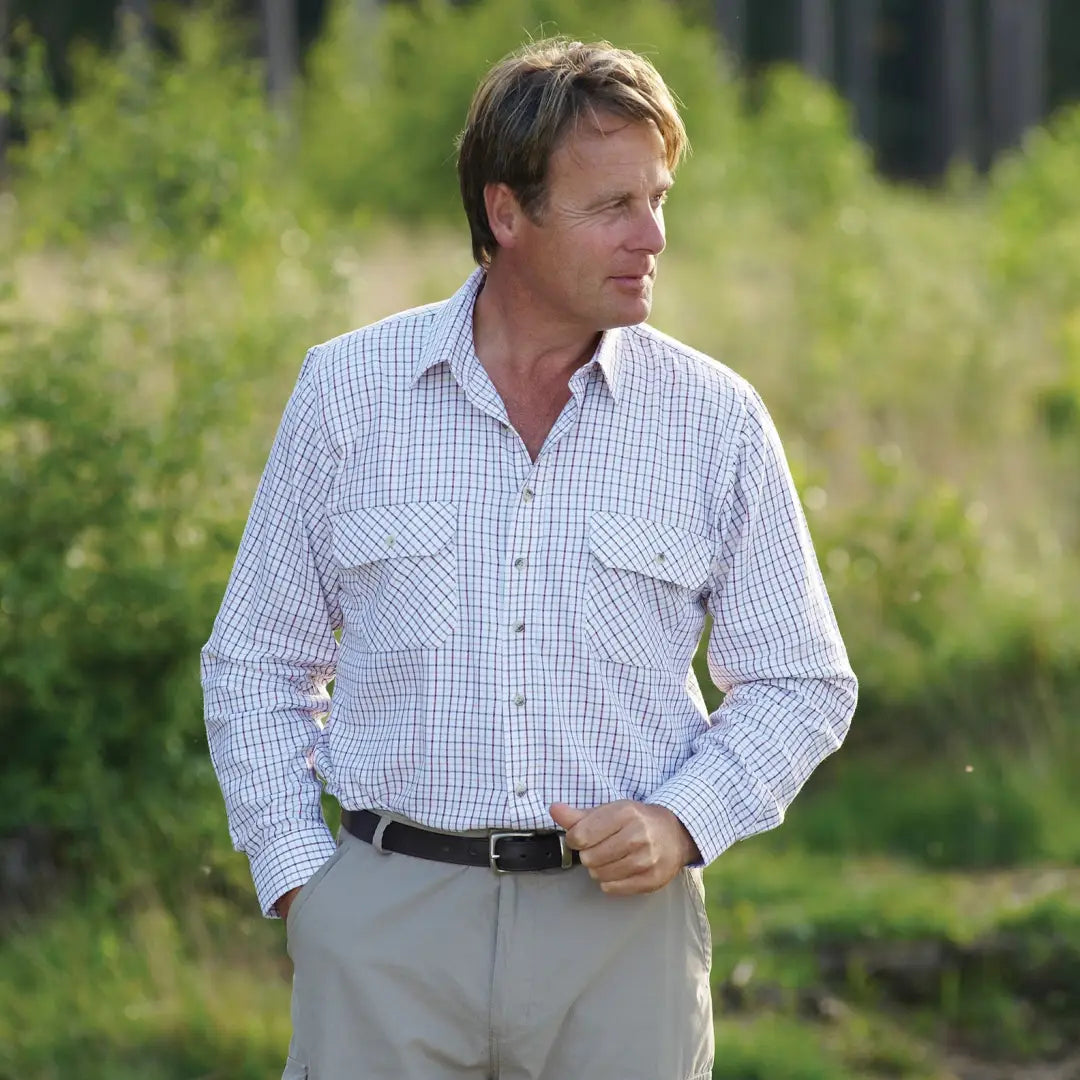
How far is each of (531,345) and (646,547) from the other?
0.36m

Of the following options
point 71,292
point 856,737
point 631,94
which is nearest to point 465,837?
point 631,94

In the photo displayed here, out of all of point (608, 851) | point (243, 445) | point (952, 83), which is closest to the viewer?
point (608, 851)

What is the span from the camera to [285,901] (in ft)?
8.55

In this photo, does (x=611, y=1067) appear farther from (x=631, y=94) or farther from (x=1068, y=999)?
(x=1068, y=999)

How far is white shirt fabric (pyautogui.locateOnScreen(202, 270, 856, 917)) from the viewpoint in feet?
8.14

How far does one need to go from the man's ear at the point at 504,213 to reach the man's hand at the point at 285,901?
950mm

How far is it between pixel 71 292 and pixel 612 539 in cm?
338

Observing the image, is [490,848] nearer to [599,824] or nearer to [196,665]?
[599,824]

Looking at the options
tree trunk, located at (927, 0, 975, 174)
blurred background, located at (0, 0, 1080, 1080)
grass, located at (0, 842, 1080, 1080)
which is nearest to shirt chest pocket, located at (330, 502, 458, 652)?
blurred background, located at (0, 0, 1080, 1080)

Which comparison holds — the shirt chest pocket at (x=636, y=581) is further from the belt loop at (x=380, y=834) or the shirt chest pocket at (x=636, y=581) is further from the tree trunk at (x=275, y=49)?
the tree trunk at (x=275, y=49)

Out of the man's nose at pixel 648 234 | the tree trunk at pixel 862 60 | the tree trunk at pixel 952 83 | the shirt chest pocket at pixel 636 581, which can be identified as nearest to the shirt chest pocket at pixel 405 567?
the shirt chest pocket at pixel 636 581

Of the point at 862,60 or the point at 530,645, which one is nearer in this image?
the point at 530,645

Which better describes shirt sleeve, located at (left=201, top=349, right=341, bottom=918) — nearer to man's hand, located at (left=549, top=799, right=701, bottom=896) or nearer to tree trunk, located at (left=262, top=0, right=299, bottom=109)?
man's hand, located at (left=549, top=799, right=701, bottom=896)

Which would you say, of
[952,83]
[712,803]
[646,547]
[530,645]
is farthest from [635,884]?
[952,83]
